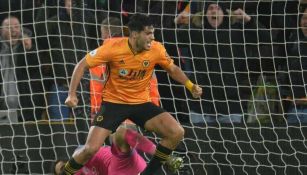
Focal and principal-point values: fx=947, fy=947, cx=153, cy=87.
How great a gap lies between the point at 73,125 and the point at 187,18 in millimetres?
1539

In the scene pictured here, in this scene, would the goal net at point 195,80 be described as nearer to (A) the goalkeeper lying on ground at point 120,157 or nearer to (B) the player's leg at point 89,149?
(A) the goalkeeper lying on ground at point 120,157

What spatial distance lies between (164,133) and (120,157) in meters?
0.55

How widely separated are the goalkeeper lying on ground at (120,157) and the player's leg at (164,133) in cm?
15

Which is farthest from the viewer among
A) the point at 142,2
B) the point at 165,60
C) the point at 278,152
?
the point at 142,2

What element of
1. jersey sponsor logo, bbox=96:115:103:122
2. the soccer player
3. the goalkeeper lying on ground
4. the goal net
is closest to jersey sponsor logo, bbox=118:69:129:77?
the soccer player

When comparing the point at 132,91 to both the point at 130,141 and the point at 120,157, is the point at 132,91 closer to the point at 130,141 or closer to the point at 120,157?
the point at 130,141

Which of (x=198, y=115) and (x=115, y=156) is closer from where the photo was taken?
(x=115, y=156)

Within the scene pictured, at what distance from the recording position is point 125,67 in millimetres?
7594

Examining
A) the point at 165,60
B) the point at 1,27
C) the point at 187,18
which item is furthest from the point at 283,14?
the point at 1,27

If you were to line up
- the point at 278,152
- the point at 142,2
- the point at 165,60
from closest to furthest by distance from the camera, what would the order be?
the point at 165,60, the point at 278,152, the point at 142,2

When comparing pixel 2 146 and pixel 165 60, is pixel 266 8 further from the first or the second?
pixel 2 146

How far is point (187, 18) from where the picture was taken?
367 inches

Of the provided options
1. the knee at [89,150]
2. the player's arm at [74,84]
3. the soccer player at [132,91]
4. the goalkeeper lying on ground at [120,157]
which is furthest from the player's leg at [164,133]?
the player's arm at [74,84]

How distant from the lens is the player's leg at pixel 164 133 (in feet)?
24.9
